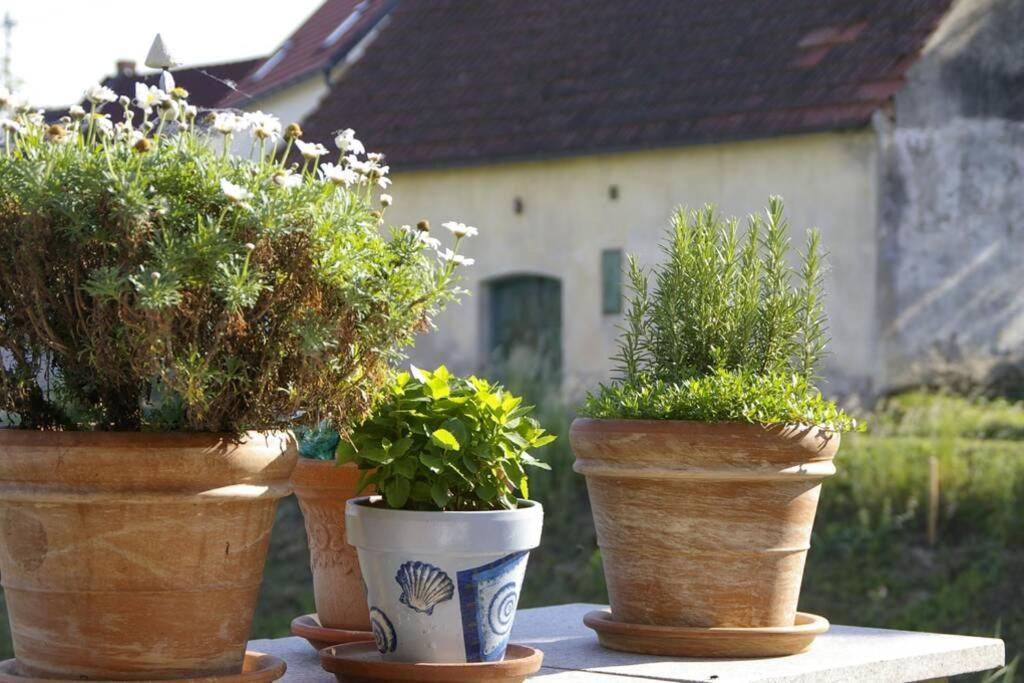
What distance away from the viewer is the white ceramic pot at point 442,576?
2.69m

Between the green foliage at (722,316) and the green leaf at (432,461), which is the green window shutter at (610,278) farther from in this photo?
the green leaf at (432,461)

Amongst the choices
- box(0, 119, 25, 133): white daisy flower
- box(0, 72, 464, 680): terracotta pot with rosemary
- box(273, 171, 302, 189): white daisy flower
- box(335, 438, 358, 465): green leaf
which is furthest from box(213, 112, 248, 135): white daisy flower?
box(335, 438, 358, 465): green leaf

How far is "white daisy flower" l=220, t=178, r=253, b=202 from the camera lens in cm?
235

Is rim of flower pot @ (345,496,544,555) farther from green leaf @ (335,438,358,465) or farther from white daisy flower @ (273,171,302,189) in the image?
white daisy flower @ (273,171,302,189)

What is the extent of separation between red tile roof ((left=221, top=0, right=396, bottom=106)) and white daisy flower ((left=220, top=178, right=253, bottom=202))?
46.1 ft

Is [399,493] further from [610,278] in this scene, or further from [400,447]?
[610,278]

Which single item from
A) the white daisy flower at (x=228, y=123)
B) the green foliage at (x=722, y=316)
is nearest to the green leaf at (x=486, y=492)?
the green foliage at (x=722, y=316)

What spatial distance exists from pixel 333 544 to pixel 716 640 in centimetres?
84

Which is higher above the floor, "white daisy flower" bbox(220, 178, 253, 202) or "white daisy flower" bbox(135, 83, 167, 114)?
"white daisy flower" bbox(135, 83, 167, 114)

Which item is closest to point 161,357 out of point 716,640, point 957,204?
point 716,640

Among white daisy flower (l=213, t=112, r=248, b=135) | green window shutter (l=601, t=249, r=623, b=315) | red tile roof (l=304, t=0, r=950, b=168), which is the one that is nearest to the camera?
white daisy flower (l=213, t=112, r=248, b=135)

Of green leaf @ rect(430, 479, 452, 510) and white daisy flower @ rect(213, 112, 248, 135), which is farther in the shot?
green leaf @ rect(430, 479, 452, 510)

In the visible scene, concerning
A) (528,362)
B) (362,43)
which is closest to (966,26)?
(528,362)

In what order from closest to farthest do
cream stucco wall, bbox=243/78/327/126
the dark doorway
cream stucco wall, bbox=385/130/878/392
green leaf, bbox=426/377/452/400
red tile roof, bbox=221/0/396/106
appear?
1. green leaf, bbox=426/377/452/400
2. cream stucco wall, bbox=385/130/878/392
3. the dark doorway
4. red tile roof, bbox=221/0/396/106
5. cream stucco wall, bbox=243/78/327/126
